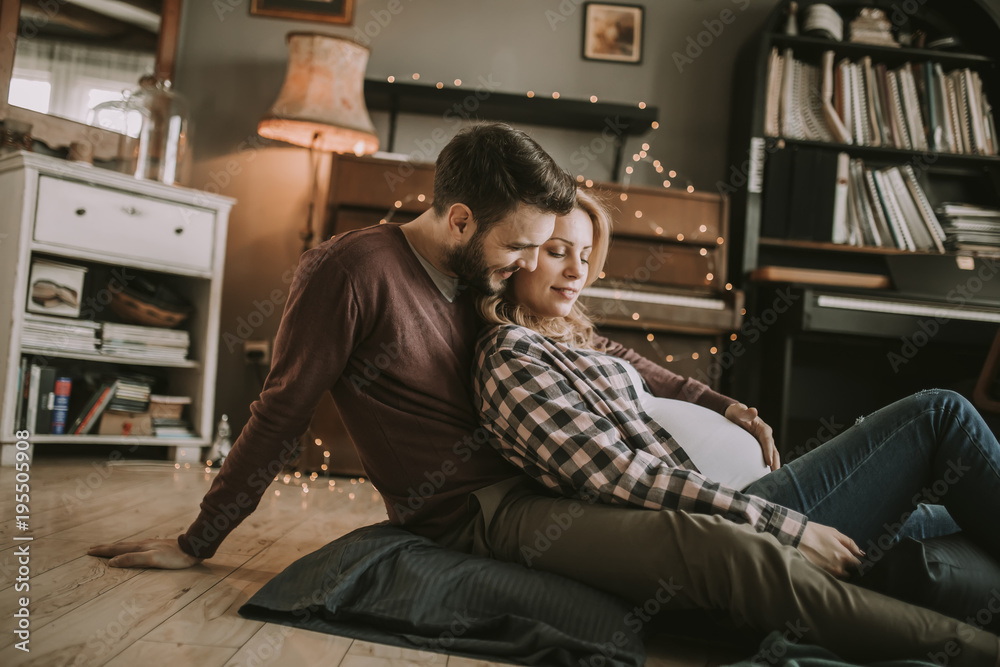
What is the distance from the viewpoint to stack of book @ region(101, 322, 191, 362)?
8.81 feet

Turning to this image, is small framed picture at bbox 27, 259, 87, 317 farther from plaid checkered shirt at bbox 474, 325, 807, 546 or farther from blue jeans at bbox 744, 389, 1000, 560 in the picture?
blue jeans at bbox 744, 389, 1000, 560

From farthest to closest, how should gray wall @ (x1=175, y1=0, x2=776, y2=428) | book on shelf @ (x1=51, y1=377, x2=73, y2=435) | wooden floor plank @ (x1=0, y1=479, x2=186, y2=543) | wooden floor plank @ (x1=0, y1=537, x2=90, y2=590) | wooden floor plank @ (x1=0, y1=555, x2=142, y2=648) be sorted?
gray wall @ (x1=175, y1=0, x2=776, y2=428) → book on shelf @ (x1=51, y1=377, x2=73, y2=435) → wooden floor plank @ (x1=0, y1=479, x2=186, y2=543) → wooden floor plank @ (x1=0, y1=537, x2=90, y2=590) → wooden floor plank @ (x1=0, y1=555, x2=142, y2=648)

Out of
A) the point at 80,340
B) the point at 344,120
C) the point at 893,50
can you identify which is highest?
the point at 893,50

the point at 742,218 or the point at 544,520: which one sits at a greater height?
the point at 742,218

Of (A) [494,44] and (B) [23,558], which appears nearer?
(B) [23,558]

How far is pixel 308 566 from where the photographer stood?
1.24m

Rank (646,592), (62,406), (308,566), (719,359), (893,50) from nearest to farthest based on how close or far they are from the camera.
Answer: (646,592), (308,566), (62,406), (719,359), (893,50)

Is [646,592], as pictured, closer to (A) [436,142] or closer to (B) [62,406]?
(B) [62,406]

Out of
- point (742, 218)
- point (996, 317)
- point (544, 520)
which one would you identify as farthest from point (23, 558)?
point (996, 317)

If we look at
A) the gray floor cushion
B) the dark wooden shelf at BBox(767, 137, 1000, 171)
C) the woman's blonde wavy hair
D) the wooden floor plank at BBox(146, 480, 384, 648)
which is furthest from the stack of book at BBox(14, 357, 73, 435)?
the dark wooden shelf at BBox(767, 137, 1000, 171)

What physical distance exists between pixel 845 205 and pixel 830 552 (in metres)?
2.40

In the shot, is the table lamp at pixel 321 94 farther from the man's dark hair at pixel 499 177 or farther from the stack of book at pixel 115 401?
the man's dark hair at pixel 499 177

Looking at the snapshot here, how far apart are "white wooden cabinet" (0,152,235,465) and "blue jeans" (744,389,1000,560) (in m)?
2.26

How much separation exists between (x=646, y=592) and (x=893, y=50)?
9.31 ft
